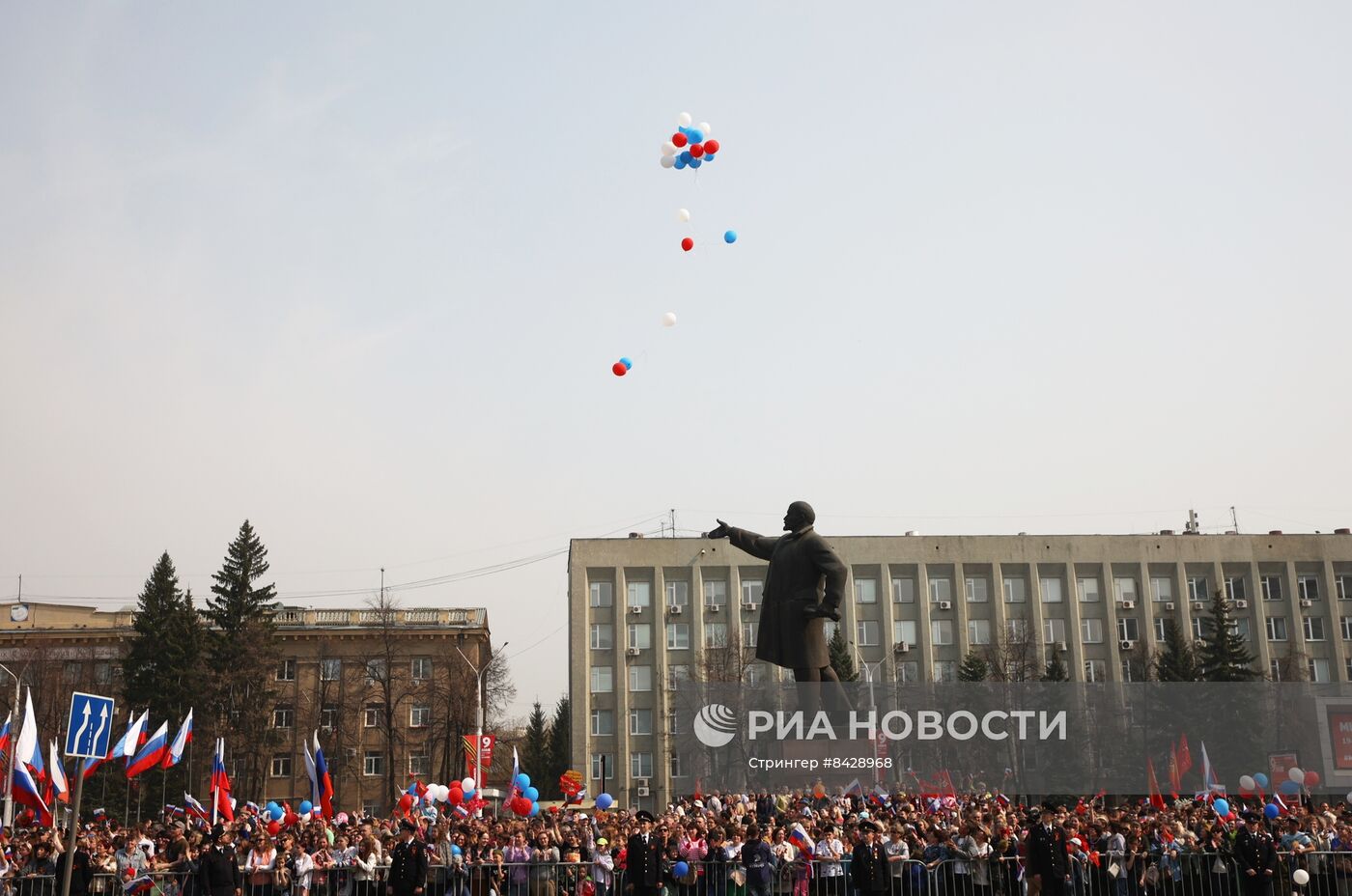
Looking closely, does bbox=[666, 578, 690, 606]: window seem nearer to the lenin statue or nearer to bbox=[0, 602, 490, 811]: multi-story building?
bbox=[0, 602, 490, 811]: multi-story building

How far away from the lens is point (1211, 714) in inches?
1976

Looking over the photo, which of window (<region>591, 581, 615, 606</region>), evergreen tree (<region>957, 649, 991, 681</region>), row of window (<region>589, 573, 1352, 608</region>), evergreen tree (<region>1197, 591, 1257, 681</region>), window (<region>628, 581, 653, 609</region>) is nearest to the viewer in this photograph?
evergreen tree (<region>1197, 591, 1257, 681</region>)

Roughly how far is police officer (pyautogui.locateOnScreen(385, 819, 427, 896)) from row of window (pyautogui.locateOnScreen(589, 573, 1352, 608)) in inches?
2130

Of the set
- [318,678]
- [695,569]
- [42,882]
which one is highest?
[695,569]

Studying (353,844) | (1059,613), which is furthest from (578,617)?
(353,844)

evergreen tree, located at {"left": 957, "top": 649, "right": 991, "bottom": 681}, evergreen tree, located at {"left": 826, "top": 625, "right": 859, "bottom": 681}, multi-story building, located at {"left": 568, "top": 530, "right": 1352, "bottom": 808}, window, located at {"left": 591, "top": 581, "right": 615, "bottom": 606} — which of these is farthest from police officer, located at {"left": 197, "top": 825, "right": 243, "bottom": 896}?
window, located at {"left": 591, "top": 581, "right": 615, "bottom": 606}

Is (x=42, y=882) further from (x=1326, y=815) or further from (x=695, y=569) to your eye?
(x=695, y=569)

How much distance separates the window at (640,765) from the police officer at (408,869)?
170 feet

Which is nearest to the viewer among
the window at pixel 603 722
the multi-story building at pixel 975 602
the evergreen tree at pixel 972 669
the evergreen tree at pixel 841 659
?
the evergreen tree at pixel 841 659

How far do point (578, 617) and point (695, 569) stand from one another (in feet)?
23.6

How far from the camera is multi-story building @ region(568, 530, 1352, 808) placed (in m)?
72.6

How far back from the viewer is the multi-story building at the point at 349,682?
70125 millimetres

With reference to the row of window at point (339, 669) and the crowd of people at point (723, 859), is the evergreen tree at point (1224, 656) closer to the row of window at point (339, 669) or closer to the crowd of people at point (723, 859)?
the crowd of people at point (723, 859)

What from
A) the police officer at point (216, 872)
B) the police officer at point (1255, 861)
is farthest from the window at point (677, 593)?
the police officer at point (1255, 861)
